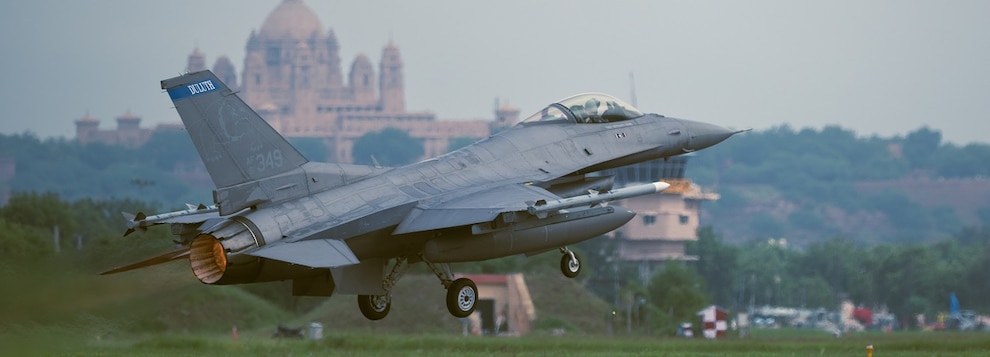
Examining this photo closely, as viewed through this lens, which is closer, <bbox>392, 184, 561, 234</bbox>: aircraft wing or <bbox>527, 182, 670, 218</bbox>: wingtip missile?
<bbox>527, 182, 670, 218</bbox>: wingtip missile

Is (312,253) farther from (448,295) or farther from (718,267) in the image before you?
(718,267)

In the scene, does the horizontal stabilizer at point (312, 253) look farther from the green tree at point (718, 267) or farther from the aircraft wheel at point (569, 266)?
the green tree at point (718, 267)

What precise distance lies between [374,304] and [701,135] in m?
6.88

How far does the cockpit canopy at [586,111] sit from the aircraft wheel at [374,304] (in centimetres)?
396

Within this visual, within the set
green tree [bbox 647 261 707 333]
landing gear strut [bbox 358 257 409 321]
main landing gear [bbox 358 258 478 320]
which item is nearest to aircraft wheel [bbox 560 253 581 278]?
main landing gear [bbox 358 258 478 320]

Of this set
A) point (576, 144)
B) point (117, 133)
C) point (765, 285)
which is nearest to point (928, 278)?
point (765, 285)

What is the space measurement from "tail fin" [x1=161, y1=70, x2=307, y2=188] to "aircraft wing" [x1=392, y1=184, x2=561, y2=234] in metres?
2.02

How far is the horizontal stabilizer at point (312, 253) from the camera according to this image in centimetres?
2409

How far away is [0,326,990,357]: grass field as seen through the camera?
3744 centimetres

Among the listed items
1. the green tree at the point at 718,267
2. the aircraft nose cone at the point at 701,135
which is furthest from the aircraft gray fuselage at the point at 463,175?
the green tree at the point at 718,267

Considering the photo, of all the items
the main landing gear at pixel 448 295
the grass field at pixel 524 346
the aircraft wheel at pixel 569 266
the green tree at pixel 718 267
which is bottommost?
the grass field at pixel 524 346

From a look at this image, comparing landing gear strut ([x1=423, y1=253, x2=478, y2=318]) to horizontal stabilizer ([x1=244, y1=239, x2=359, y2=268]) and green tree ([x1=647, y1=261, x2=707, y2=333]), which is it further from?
green tree ([x1=647, y1=261, x2=707, y2=333])

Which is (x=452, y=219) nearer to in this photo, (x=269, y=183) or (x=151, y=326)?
(x=269, y=183)

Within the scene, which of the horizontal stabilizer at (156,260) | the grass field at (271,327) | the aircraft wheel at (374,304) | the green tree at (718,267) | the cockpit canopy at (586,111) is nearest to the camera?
the grass field at (271,327)
